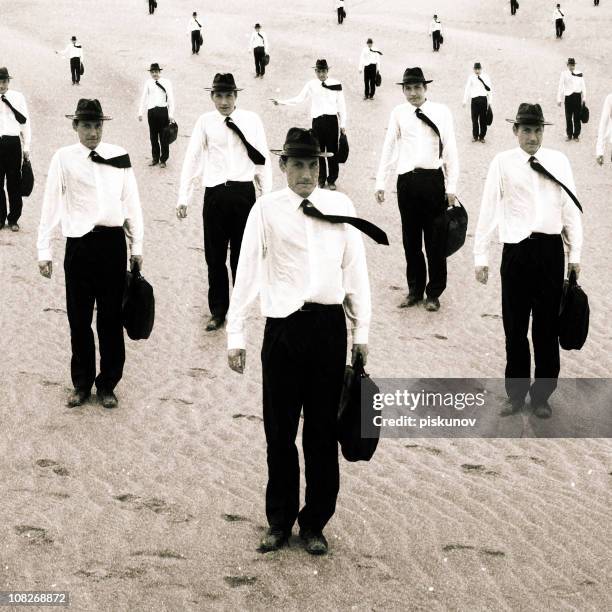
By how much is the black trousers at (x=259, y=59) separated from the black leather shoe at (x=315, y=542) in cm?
2408

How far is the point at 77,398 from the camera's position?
7.87 metres

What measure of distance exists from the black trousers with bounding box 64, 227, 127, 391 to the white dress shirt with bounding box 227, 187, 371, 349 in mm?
2360

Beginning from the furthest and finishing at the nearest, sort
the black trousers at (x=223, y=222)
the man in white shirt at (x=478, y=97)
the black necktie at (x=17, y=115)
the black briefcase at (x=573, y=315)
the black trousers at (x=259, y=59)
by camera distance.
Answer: the black trousers at (x=259, y=59) → the man in white shirt at (x=478, y=97) → the black necktie at (x=17, y=115) → the black trousers at (x=223, y=222) → the black briefcase at (x=573, y=315)

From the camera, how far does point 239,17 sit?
41.0 m

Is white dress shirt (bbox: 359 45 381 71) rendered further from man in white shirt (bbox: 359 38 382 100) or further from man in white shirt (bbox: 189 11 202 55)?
man in white shirt (bbox: 189 11 202 55)

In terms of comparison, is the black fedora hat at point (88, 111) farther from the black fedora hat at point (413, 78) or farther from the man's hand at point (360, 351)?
the black fedora hat at point (413, 78)

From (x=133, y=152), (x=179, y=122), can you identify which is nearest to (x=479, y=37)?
(x=179, y=122)

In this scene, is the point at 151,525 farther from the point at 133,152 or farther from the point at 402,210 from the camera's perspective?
the point at 133,152

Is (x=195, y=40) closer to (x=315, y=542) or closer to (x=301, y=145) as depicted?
(x=301, y=145)

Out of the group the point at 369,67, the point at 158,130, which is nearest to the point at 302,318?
the point at 158,130

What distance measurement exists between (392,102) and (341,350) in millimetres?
21417

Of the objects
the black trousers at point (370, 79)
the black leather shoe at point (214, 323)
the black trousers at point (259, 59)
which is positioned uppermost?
the black trousers at point (259, 59)

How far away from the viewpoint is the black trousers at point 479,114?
21.5 m

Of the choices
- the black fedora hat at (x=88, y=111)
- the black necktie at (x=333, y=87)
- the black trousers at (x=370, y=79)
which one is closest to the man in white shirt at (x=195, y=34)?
the black trousers at (x=370, y=79)
